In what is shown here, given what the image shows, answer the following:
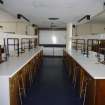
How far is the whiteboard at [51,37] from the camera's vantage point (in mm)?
13367

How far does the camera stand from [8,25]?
35.1 ft

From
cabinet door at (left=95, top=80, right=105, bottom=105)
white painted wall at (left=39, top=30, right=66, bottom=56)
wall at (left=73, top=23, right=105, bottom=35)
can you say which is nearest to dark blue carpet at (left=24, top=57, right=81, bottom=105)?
cabinet door at (left=95, top=80, right=105, bottom=105)

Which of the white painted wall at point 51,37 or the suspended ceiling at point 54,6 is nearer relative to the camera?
the suspended ceiling at point 54,6

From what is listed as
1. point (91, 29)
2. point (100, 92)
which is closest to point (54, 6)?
point (100, 92)

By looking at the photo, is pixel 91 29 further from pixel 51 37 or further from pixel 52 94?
pixel 52 94

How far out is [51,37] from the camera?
13422 mm

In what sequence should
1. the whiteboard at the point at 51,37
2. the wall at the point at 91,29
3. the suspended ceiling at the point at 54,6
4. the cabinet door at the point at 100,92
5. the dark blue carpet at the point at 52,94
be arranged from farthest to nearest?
the whiteboard at the point at 51,37 < the wall at the point at 91,29 < the suspended ceiling at the point at 54,6 < the dark blue carpet at the point at 52,94 < the cabinet door at the point at 100,92

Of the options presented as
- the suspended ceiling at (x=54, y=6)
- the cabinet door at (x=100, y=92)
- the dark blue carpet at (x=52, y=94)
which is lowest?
the dark blue carpet at (x=52, y=94)

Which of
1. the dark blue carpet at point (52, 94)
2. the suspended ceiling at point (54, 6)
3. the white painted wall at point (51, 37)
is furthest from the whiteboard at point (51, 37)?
the dark blue carpet at point (52, 94)

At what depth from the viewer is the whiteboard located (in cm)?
1337

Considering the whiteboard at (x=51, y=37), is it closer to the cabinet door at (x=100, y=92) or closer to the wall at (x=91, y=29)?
the wall at (x=91, y=29)

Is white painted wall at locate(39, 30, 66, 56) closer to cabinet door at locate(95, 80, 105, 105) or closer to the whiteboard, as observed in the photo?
the whiteboard

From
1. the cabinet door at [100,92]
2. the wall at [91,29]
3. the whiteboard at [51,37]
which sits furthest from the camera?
the whiteboard at [51,37]

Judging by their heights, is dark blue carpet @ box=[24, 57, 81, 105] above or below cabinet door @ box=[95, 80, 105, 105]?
below
